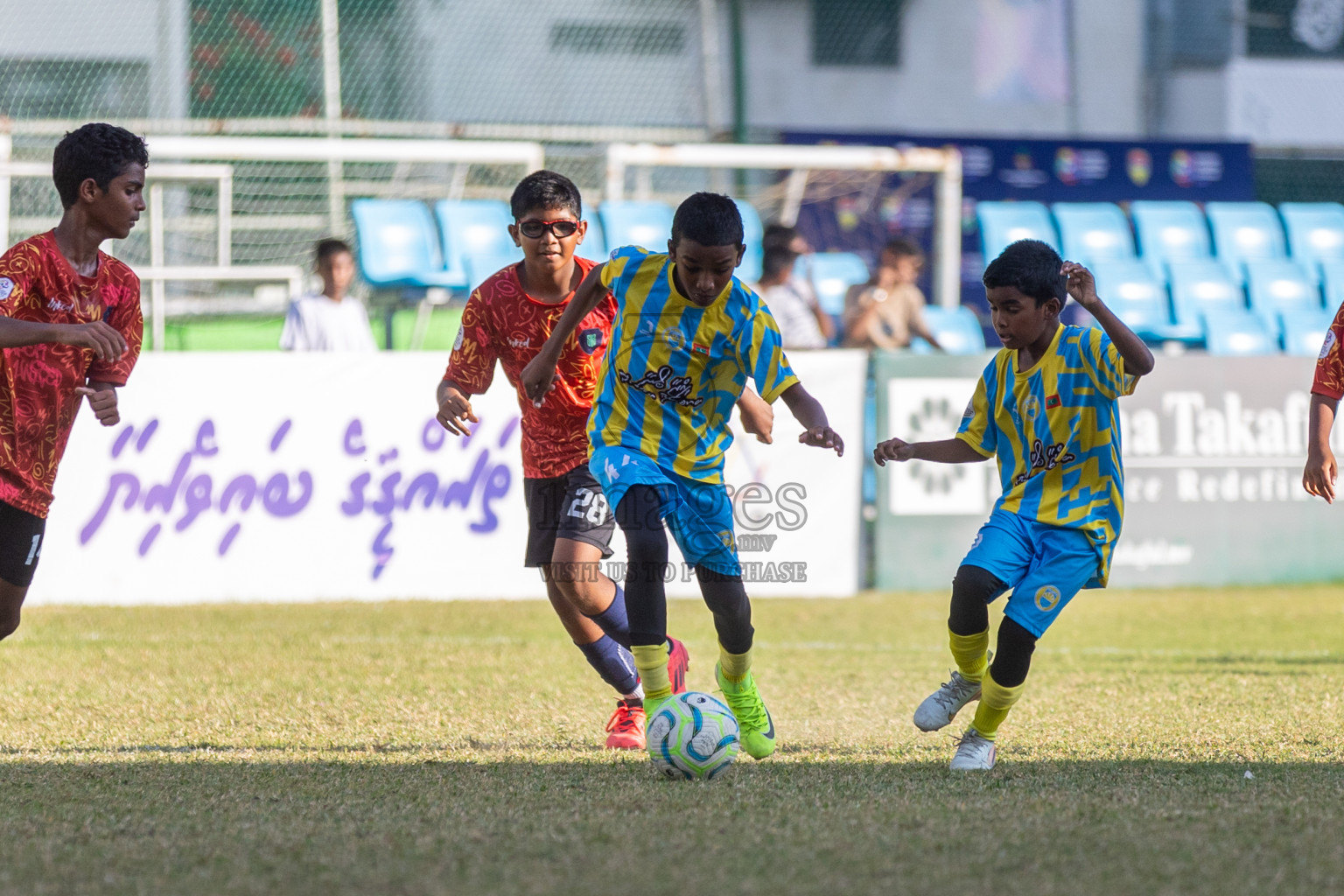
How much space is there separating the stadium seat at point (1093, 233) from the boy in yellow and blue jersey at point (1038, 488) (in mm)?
11809

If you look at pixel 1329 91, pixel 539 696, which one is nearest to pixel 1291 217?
pixel 1329 91

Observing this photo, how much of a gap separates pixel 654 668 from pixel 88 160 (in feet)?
7.53

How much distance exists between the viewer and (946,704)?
15.6 feet

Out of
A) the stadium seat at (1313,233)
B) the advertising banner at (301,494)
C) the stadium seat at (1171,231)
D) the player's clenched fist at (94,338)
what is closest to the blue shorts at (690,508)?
the player's clenched fist at (94,338)

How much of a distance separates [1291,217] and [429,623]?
12.3 meters

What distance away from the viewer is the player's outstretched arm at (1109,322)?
13.9 feet

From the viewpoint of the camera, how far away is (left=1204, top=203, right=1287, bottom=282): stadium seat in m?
16.6

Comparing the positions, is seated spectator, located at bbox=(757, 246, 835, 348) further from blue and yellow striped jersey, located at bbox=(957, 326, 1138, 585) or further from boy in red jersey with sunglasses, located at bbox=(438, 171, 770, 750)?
blue and yellow striped jersey, located at bbox=(957, 326, 1138, 585)

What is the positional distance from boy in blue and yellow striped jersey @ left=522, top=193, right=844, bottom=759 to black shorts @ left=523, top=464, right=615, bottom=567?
0.41m

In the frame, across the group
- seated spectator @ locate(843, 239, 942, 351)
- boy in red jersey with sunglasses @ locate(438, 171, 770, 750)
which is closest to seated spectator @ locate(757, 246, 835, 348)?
seated spectator @ locate(843, 239, 942, 351)

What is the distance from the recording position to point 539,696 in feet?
20.2

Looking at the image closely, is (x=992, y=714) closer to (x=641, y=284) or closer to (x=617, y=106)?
(x=641, y=284)

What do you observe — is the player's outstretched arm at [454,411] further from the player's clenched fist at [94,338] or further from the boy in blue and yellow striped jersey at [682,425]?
the player's clenched fist at [94,338]

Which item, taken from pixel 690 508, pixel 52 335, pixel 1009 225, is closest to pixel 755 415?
pixel 690 508
